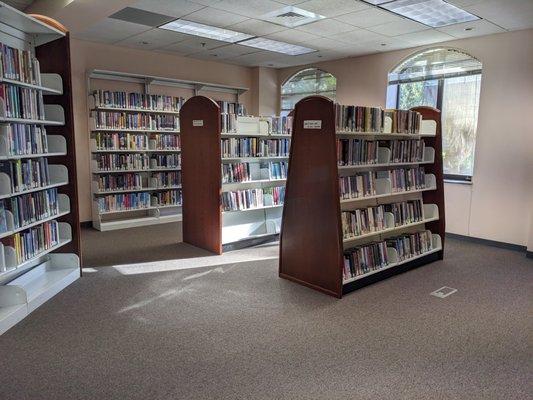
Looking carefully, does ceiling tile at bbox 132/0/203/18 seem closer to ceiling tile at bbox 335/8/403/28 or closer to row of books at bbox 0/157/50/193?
ceiling tile at bbox 335/8/403/28

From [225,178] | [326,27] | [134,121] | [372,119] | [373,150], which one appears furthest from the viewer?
[134,121]

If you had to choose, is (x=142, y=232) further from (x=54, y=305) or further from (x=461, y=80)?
(x=461, y=80)

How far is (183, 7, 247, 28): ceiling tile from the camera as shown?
4.81 m

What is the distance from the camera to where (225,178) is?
525 cm

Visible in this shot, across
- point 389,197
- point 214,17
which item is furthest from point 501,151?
point 214,17

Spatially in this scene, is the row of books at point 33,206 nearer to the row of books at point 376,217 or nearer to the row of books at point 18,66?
the row of books at point 18,66

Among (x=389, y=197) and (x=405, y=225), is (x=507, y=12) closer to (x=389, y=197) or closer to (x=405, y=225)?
(x=389, y=197)

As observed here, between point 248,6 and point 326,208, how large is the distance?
2514mm

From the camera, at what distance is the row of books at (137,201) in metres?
6.54

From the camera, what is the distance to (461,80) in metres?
6.06

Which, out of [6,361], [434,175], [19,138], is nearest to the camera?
[6,361]

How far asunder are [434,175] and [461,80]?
6.83 feet

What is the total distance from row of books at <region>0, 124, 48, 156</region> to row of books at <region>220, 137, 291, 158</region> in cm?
205

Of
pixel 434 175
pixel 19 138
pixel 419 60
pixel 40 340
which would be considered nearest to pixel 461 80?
pixel 419 60
